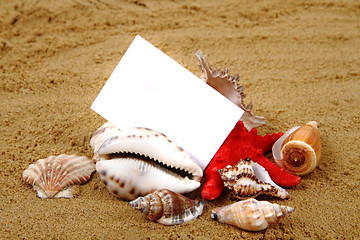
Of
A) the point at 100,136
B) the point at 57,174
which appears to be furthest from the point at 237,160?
the point at 57,174

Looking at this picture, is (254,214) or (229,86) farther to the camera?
(229,86)

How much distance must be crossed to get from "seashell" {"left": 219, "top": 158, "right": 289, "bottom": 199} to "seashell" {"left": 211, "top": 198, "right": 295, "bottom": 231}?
59mm

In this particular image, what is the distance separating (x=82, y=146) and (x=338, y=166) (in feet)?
3.64

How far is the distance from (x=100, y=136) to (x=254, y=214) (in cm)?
69

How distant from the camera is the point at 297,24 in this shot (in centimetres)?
213

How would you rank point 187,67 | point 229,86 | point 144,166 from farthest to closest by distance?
point 187,67 < point 229,86 < point 144,166

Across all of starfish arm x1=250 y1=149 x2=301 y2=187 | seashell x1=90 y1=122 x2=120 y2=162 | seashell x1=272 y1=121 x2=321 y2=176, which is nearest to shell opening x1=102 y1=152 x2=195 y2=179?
seashell x1=90 y1=122 x2=120 y2=162

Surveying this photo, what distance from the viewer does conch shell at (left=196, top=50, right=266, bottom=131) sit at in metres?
1.25

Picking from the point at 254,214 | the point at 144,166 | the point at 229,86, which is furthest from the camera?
the point at 229,86

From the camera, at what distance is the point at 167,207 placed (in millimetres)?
1069

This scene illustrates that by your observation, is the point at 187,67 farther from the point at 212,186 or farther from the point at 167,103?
the point at 212,186

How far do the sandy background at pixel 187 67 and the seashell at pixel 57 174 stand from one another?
4 cm

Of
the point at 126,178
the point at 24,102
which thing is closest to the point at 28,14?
the point at 24,102

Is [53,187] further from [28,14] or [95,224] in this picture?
[28,14]
